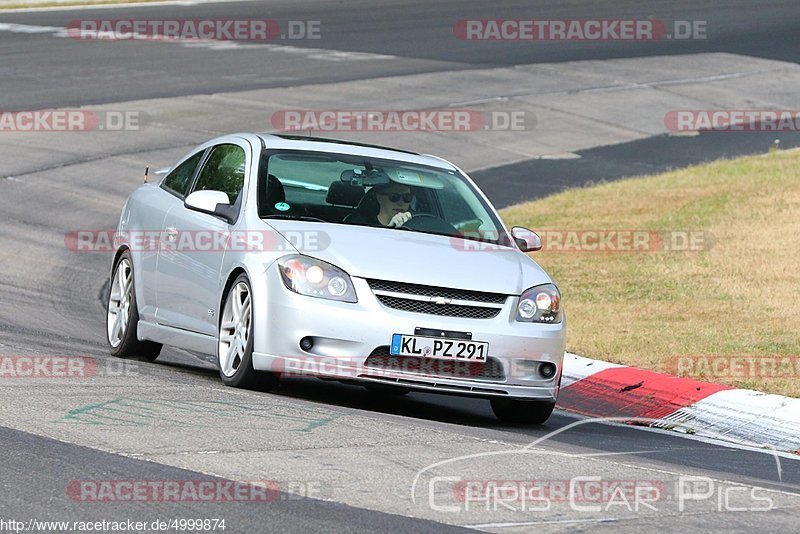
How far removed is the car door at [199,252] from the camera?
31.1 ft

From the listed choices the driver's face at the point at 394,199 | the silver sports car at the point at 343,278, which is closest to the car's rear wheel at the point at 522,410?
the silver sports car at the point at 343,278

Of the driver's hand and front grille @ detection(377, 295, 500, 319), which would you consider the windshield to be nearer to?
the driver's hand

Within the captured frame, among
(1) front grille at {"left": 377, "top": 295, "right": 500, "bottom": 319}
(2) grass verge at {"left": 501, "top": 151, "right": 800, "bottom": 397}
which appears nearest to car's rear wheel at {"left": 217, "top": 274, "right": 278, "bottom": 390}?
(1) front grille at {"left": 377, "top": 295, "right": 500, "bottom": 319}

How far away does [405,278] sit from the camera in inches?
338

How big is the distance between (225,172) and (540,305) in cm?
241

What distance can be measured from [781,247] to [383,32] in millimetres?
19461

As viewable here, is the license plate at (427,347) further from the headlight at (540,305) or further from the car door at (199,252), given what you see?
the car door at (199,252)

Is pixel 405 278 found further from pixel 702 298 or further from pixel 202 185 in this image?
pixel 702 298

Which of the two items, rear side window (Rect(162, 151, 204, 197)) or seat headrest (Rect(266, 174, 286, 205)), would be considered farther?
rear side window (Rect(162, 151, 204, 197))

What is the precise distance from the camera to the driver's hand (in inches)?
376

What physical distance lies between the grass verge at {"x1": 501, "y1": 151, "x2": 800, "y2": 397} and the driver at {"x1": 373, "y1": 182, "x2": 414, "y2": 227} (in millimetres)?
2486

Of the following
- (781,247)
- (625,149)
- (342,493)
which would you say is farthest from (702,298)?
(625,149)

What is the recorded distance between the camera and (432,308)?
860cm

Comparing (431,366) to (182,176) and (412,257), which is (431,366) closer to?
(412,257)
